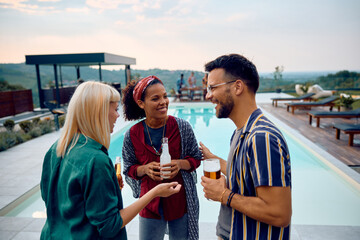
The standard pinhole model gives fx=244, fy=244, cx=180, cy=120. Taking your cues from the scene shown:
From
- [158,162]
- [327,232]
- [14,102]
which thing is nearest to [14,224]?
[158,162]

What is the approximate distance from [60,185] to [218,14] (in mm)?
26046

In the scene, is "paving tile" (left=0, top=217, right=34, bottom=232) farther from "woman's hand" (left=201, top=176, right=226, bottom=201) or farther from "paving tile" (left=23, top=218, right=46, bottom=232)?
"woman's hand" (left=201, top=176, right=226, bottom=201)

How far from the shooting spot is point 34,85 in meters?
47.4

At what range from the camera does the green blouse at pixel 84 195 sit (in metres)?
1.05

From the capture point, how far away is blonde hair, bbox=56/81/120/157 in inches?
46.0

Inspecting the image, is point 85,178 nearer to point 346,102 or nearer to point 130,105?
point 130,105

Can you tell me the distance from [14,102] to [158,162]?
13586mm

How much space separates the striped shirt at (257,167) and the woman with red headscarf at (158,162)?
0.66m

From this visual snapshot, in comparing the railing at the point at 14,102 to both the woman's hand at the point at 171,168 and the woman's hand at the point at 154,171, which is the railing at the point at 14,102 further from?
the woman's hand at the point at 171,168

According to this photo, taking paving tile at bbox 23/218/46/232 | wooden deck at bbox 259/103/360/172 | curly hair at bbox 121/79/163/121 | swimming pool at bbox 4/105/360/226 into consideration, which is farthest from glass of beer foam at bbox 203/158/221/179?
wooden deck at bbox 259/103/360/172

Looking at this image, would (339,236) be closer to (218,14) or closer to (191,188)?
(191,188)

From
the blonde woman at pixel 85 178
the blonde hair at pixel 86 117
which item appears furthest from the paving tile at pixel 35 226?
the blonde hair at pixel 86 117

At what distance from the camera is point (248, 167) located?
1.14 meters

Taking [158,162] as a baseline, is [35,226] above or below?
below
